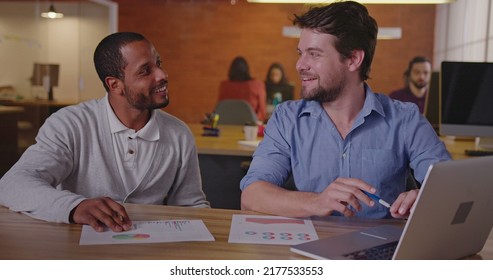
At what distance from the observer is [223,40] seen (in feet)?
29.8

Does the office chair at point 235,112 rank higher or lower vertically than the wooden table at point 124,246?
higher

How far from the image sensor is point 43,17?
704 centimetres

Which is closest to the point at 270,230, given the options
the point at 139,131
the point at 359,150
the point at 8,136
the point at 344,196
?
the point at 344,196

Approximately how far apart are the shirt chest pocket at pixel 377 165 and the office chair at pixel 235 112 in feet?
9.93

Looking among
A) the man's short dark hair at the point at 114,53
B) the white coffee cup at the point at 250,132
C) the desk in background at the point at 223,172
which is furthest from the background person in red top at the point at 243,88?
the man's short dark hair at the point at 114,53

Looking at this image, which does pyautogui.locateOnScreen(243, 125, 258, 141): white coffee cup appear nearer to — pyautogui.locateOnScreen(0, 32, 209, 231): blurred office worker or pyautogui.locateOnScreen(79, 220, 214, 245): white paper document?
pyautogui.locateOnScreen(0, 32, 209, 231): blurred office worker

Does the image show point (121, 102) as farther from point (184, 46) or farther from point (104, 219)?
point (184, 46)

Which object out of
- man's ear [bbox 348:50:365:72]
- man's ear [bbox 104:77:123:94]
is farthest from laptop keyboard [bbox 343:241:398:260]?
man's ear [bbox 104:77:123:94]

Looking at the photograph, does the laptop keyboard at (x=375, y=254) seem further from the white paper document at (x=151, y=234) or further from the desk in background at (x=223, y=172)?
the desk in background at (x=223, y=172)

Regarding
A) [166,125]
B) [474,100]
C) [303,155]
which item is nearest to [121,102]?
[166,125]

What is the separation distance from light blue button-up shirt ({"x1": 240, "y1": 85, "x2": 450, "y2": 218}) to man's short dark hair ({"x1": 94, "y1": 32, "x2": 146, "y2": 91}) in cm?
54

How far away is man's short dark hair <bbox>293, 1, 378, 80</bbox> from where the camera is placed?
1913mm

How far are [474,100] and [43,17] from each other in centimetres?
537

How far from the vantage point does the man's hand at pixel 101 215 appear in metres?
1.41
